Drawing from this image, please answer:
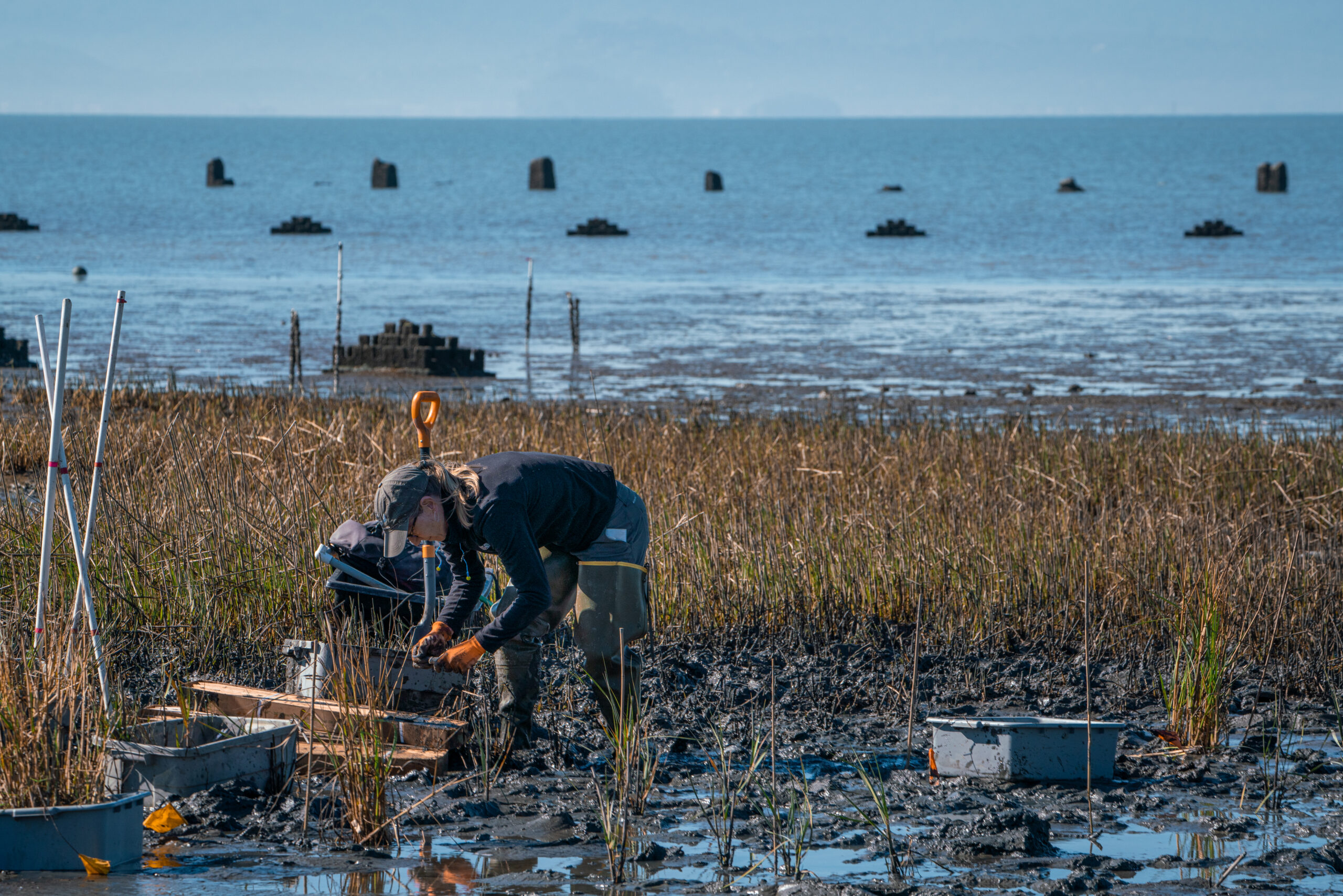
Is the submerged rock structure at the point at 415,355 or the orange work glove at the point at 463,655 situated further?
the submerged rock structure at the point at 415,355

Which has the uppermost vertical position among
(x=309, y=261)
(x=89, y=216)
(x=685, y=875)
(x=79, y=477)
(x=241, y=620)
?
(x=89, y=216)

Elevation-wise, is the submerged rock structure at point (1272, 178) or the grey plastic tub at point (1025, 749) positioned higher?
the submerged rock structure at point (1272, 178)

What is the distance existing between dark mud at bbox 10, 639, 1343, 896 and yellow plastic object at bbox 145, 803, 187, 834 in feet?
0.10

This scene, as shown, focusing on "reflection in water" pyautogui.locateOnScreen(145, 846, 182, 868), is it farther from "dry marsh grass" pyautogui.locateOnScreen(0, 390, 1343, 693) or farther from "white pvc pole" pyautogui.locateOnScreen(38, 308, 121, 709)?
"dry marsh grass" pyautogui.locateOnScreen(0, 390, 1343, 693)

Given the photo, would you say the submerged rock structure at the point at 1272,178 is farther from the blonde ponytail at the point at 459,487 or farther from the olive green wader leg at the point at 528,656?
the blonde ponytail at the point at 459,487

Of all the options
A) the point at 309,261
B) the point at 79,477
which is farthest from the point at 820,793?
the point at 309,261

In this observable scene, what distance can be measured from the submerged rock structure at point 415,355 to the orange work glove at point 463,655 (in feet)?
46.5

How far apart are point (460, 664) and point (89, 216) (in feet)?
212

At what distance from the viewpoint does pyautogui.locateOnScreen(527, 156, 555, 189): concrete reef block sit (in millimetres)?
90375

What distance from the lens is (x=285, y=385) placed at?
16.2m

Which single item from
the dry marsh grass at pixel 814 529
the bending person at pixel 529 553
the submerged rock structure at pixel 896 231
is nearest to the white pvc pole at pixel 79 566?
the dry marsh grass at pixel 814 529

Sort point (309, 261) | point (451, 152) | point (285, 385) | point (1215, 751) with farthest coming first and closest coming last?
point (451, 152) → point (309, 261) → point (285, 385) → point (1215, 751)

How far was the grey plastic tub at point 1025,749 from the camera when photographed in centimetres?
538

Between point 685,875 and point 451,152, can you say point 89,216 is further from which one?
point 451,152
